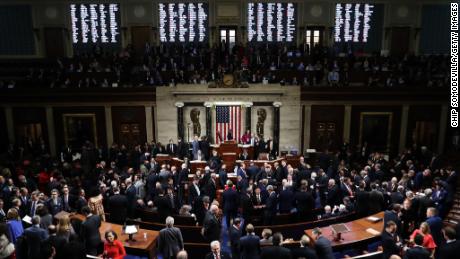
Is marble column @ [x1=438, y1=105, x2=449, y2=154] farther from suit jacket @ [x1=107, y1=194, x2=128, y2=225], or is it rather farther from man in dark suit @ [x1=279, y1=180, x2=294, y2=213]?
suit jacket @ [x1=107, y1=194, x2=128, y2=225]

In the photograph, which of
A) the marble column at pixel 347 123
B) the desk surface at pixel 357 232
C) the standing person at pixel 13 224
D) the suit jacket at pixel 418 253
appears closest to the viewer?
the suit jacket at pixel 418 253

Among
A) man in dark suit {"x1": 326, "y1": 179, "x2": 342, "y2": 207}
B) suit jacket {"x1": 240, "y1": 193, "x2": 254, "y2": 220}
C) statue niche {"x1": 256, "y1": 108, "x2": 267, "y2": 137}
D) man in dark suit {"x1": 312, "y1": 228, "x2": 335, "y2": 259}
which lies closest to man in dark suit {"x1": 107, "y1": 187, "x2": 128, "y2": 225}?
suit jacket {"x1": 240, "y1": 193, "x2": 254, "y2": 220}

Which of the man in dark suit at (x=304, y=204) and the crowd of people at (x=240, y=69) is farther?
the crowd of people at (x=240, y=69)

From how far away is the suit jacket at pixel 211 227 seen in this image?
8.66m

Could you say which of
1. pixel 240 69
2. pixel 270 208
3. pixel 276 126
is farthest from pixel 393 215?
pixel 240 69

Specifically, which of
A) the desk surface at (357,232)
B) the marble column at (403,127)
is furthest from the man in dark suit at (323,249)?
the marble column at (403,127)

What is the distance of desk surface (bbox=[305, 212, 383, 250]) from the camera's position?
8.35m

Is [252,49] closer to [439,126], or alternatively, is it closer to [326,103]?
[326,103]

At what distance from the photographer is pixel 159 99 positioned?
61.6 ft

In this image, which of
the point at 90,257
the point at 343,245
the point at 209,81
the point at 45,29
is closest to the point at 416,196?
the point at 343,245

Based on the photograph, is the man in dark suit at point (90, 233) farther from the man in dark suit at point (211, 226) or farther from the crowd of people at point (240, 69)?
the crowd of people at point (240, 69)

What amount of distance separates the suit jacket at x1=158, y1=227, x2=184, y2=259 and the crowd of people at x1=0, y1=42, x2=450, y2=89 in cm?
1117

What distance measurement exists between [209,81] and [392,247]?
12533 mm

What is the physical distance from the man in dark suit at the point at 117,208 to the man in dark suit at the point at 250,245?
11.7 feet
